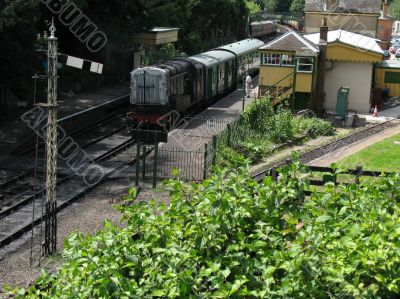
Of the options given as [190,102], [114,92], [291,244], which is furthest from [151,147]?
[291,244]

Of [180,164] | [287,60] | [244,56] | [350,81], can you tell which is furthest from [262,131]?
[244,56]

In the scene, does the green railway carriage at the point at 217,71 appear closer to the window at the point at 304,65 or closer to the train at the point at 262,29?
the window at the point at 304,65

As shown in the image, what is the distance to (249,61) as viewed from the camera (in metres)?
46.6

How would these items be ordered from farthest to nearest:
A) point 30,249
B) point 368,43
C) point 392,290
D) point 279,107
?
point 368,43, point 279,107, point 30,249, point 392,290


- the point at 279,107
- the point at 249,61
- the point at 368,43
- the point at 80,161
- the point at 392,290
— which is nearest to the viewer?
the point at 392,290

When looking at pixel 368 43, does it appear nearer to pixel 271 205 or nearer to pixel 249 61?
pixel 249 61

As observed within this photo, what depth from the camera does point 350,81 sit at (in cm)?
3512

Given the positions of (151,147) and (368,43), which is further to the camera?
(368,43)

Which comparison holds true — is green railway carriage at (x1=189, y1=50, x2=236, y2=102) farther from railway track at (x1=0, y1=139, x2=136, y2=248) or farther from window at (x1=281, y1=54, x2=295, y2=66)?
railway track at (x1=0, y1=139, x2=136, y2=248)

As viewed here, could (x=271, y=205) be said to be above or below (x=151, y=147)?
above

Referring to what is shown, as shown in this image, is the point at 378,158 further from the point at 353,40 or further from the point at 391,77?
the point at 391,77

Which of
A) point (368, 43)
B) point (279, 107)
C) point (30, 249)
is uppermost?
point (368, 43)

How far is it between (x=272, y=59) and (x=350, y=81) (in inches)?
164

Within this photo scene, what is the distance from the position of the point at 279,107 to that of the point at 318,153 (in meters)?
5.49
